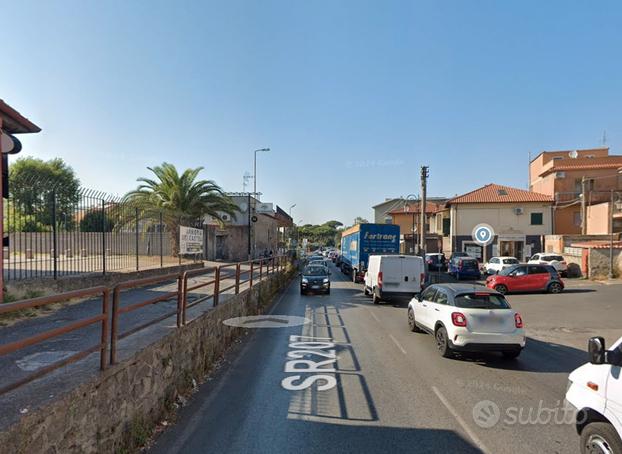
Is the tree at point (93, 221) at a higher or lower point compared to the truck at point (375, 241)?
higher

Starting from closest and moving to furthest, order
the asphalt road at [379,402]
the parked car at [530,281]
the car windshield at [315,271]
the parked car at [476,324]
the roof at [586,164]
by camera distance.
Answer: the asphalt road at [379,402] < the parked car at [476,324] < the car windshield at [315,271] < the parked car at [530,281] < the roof at [586,164]

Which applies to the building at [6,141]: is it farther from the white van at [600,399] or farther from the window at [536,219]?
the window at [536,219]

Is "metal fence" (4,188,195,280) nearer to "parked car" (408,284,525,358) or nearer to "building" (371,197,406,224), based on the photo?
"parked car" (408,284,525,358)

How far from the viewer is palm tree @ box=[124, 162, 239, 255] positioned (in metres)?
24.5

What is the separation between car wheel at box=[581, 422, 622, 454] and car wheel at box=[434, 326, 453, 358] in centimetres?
453

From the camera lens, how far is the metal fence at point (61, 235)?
10.3m

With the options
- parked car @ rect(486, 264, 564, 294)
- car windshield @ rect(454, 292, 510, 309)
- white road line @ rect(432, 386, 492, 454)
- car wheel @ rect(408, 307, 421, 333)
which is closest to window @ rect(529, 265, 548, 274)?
parked car @ rect(486, 264, 564, 294)

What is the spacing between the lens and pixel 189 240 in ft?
68.9

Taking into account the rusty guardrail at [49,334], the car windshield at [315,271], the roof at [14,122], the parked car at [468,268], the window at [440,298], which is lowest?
the parked car at [468,268]

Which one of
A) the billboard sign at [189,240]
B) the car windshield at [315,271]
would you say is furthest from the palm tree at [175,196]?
the car windshield at [315,271]

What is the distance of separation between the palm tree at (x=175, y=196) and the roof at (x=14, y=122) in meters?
13.4

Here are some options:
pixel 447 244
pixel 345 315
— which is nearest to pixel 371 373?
pixel 345 315

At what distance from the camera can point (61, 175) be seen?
1793 inches

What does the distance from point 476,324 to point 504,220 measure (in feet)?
128
